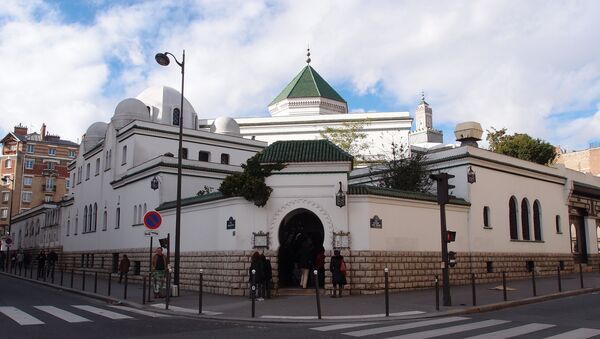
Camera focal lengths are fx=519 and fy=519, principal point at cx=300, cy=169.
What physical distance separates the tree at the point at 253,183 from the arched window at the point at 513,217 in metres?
14.7

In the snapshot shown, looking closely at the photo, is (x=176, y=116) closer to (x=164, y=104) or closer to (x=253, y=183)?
(x=164, y=104)

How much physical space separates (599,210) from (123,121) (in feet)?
108

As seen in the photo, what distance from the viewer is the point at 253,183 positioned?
18531 mm

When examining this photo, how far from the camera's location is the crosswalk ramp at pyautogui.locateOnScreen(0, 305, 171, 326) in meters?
12.5

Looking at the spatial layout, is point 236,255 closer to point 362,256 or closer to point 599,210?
point 362,256

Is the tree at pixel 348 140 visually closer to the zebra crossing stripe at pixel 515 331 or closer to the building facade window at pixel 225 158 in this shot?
the building facade window at pixel 225 158

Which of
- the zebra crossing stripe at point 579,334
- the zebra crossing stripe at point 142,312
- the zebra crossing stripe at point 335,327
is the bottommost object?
the zebra crossing stripe at point 142,312

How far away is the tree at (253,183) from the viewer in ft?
61.0

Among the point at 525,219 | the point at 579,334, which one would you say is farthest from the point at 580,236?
the point at 579,334

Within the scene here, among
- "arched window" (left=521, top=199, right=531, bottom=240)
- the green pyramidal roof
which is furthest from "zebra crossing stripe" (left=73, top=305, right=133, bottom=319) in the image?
the green pyramidal roof

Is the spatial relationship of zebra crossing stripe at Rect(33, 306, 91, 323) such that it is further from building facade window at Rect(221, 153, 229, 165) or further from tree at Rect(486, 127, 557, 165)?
tree at Rect(486, 127, 557, 165)

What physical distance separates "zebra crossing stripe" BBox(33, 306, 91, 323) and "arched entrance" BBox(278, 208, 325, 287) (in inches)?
306

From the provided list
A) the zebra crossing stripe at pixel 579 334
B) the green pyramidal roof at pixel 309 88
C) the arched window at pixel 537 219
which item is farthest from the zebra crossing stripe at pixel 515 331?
the green pyramidal roof at pixel 309 88

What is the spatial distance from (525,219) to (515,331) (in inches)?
771
